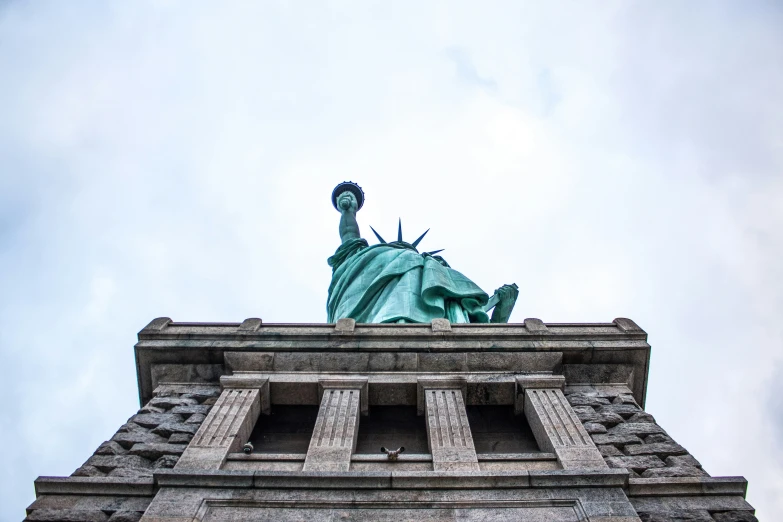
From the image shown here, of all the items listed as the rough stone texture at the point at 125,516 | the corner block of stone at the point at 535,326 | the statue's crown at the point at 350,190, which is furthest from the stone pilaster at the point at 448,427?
the statue's crown at the point at 350,190

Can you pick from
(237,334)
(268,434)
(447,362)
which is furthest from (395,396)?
(237,334)

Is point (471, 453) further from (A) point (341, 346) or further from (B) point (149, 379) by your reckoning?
(B) point (149, 379)

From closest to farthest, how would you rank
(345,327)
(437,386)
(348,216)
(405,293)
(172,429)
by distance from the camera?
(172,429)
(437,386)
(345,327)
(405,293)
(348,216)

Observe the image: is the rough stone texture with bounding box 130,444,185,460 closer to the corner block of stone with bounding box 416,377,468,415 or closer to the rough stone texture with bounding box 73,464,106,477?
the rough stone texture with bounding box 73,464,106,477

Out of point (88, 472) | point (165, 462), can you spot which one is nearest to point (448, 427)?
point (165, 462)

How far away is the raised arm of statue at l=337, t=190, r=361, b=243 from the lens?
79.3 ft

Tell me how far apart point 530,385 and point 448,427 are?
1.62 meters

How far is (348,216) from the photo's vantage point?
2502 centimetres

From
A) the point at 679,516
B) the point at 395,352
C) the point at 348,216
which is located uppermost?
the point at 348,216

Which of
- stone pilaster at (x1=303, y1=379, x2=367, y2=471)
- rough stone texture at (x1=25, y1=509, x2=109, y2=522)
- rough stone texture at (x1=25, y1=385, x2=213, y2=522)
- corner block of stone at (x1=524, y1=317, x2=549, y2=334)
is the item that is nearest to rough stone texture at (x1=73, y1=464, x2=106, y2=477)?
rough stone texture at (x1=25, y1=385, x2=213, y2=522)

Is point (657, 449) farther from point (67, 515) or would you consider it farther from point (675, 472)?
point (67, 515)

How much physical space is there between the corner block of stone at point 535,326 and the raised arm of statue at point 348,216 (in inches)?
495

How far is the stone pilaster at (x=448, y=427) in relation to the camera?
325 inches

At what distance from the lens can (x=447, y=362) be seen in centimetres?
1064
